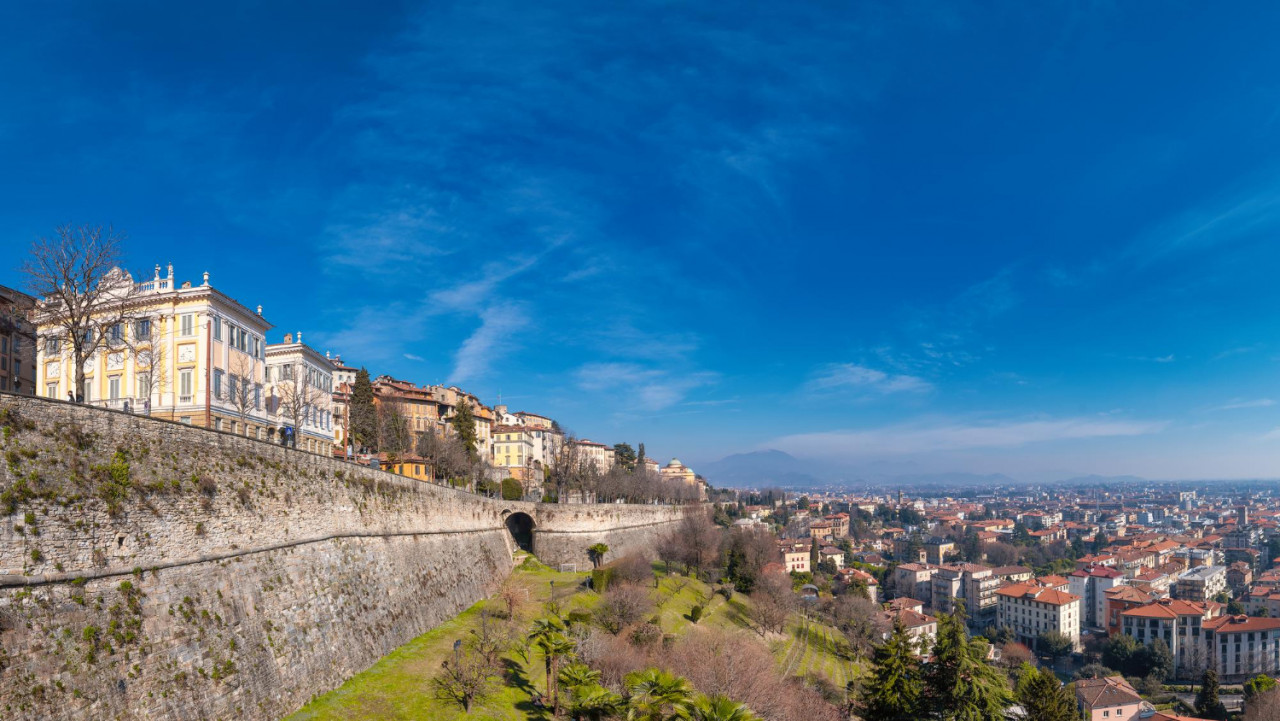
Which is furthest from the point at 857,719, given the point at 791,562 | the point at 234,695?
the point at 791,562

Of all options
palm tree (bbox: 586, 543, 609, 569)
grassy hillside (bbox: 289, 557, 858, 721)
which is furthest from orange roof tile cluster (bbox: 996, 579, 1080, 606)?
palm tree (bbox: 586, 543, 609, 569)

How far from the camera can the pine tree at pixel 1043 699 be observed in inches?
1519

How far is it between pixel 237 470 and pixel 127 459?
13.1 ft

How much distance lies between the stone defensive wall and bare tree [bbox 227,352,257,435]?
11.2m

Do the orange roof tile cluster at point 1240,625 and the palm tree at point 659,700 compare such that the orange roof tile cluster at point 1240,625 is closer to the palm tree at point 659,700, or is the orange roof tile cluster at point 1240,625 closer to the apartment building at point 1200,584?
the apartment building at point 1200,584

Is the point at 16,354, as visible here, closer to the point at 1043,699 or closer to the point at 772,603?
the point at 772,603

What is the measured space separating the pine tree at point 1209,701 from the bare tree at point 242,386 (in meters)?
73.7

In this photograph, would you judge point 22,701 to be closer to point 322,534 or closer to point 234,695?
point 234,695

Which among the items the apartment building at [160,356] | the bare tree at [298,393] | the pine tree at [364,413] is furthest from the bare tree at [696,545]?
A: the apartment building at [160,356]

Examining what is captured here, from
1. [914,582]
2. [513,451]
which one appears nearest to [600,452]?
[513,451]

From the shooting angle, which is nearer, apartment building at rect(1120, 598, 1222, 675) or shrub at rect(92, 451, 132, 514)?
shrub at rect(92, 451, 132, 514)

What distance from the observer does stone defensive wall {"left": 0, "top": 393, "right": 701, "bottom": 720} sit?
47.9ft

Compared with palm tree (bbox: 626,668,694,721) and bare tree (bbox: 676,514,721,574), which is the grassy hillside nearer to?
bare tree (bbox: 676,514,721,574)

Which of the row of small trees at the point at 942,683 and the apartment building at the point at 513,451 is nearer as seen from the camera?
the row of small trees at the point at 942,683
